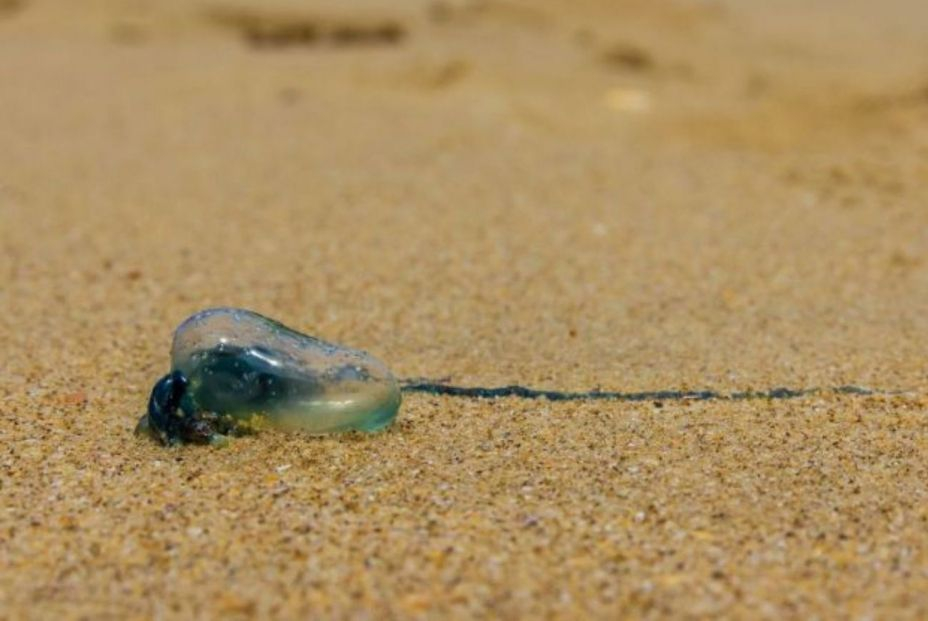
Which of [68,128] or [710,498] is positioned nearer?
[710,498]

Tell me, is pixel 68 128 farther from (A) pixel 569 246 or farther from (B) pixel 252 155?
(A) pixel 569 246

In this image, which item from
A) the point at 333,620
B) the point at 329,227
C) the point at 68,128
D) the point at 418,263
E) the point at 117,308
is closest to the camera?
the point at 333,620

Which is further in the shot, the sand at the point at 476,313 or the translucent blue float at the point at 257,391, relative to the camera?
the translucent blue float at the point at 257,391

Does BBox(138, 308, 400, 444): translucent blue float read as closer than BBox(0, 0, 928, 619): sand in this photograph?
No

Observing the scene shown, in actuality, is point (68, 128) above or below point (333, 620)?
below

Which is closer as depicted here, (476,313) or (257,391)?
(257,391)

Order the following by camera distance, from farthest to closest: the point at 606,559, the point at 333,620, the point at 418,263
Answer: the point at 418,263 → the point at 606,559 → the point at 333,620

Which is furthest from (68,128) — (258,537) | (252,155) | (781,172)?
(258,537)

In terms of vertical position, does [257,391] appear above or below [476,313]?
above
